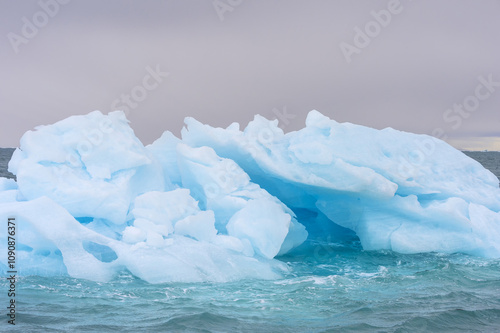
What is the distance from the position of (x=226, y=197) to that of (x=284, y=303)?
3.20m

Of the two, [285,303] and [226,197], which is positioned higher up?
[226,197]

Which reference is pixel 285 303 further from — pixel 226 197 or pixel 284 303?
pixel 226 197

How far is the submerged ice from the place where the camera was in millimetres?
8000

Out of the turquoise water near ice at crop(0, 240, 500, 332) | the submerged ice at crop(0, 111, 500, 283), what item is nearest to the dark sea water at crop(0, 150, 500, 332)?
the turquoise water near ice at crop(0, 240, 500, 332)

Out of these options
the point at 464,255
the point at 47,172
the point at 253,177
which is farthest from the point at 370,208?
the point at 47,172

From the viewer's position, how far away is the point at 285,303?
6.71 metres

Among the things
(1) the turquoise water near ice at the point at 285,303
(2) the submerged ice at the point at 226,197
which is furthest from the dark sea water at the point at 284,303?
(2) the submerged ice at the point at 226,197

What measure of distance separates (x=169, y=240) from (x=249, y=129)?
139 inches

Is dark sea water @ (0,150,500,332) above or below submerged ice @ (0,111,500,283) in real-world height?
below

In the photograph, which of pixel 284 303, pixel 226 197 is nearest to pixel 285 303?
pixel 284 303

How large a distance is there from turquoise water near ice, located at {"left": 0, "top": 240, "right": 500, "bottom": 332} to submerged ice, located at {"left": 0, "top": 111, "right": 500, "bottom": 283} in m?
0.53

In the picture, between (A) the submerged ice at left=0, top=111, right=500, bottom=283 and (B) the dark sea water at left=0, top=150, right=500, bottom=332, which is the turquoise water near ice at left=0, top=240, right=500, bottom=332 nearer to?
(B) the dark sea water at left=0, top=150, right=500, bottom=332

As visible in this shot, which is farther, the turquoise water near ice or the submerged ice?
the submerged ice

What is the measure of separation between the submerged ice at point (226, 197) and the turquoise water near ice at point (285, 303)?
526 millimetres
